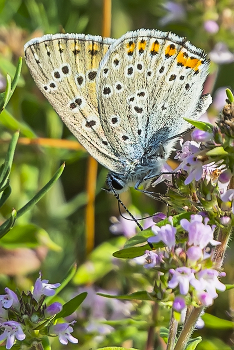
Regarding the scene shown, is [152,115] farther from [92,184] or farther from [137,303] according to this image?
[92,184]

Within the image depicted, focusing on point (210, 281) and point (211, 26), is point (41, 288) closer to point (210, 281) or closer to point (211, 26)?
point (210, 281)

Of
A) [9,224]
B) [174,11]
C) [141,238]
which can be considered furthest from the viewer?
[174,11]

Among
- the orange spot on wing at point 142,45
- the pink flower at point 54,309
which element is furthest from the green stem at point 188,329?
the orange spot on wing at point 142,45

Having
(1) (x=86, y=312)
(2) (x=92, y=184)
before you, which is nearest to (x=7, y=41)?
(2) (x=92, y=184)

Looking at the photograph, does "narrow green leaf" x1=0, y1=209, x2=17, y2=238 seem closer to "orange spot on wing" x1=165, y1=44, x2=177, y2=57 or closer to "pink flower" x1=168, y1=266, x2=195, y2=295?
"pink flower" x1=168, y1=266, x2=195, y2=295

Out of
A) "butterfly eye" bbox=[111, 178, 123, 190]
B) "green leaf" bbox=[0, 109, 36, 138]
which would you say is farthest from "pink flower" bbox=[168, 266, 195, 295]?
"green leaf" bbox=[0, 109, 36, 138]

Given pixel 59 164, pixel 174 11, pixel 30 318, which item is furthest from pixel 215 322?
pixel 174 11
